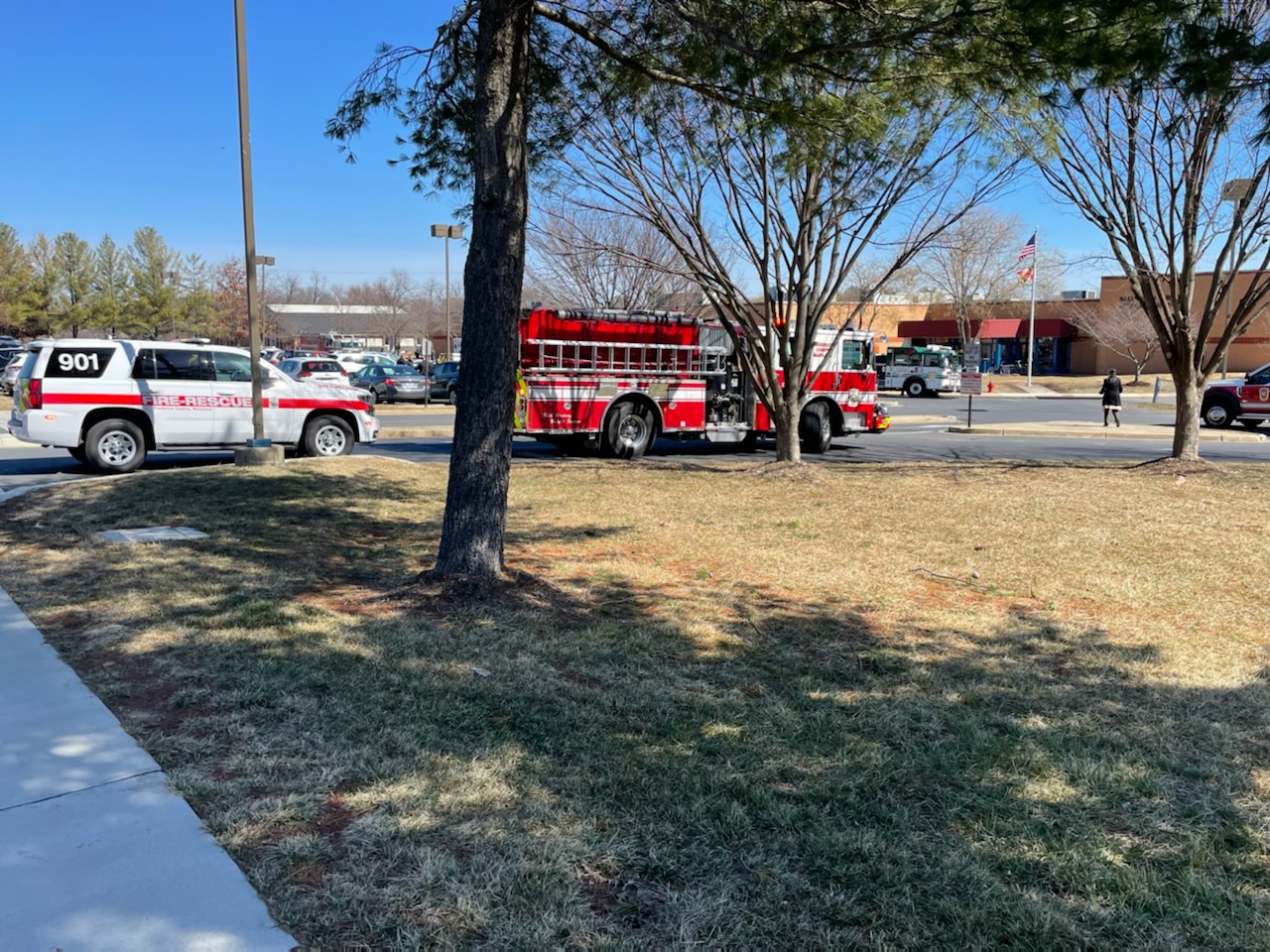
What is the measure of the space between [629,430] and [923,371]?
113ft

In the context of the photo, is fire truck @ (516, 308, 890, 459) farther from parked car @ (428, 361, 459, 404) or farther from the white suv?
parked car @ (428, 361, 459, 404)

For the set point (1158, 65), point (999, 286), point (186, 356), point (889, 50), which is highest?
point (999, 286)

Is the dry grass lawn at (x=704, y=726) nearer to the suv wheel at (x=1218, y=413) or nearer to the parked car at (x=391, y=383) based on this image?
the suv wheel at (x=1218, y=413)

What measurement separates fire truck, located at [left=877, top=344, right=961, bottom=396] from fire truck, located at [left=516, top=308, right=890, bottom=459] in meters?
29.3

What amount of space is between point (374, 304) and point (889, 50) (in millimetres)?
97071

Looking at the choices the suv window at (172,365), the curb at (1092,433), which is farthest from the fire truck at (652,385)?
the curb at (1092,433)

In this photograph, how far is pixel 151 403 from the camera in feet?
46.4

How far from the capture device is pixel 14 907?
3.01 m

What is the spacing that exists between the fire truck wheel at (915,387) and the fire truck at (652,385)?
3048 cm

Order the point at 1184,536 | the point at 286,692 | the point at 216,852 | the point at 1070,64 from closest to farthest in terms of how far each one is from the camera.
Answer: the point at 216,852 → the point at 286,692 → the point at 1070,64 → the point at 1184,536

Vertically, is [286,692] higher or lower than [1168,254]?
lower

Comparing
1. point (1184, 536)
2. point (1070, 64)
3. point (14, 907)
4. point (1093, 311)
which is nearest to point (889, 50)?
point (1070, 64)

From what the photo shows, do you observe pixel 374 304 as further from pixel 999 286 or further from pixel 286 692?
pixel 286 692

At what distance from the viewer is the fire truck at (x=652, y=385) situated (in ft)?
55.9
